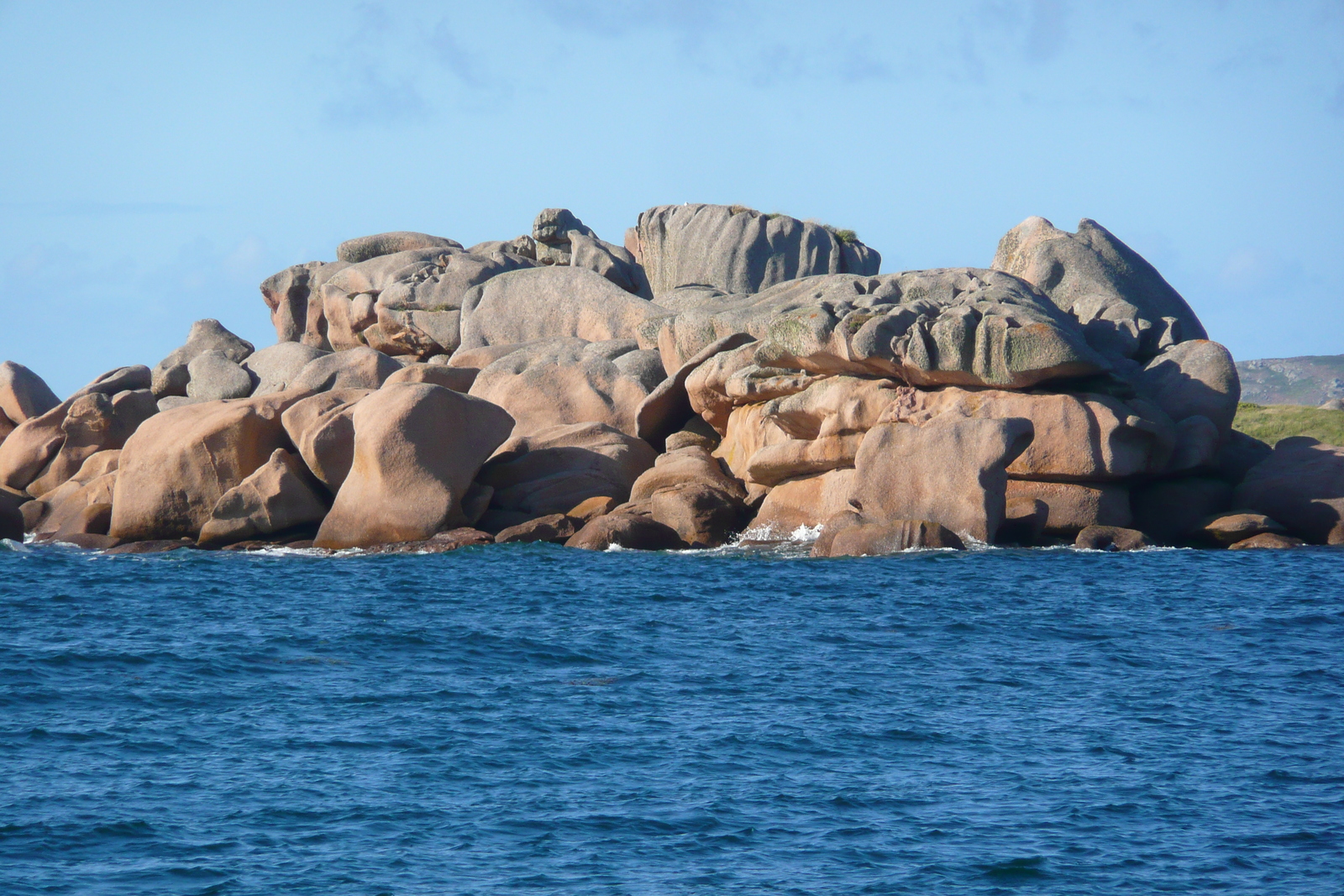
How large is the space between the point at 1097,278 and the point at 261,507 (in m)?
21.6

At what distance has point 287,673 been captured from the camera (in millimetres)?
16500

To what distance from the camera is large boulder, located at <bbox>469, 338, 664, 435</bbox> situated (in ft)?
117

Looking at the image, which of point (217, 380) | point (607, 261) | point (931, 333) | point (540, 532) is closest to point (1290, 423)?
point (931, 333)

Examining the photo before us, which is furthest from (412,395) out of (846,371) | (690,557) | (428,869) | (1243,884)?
(1243,884)

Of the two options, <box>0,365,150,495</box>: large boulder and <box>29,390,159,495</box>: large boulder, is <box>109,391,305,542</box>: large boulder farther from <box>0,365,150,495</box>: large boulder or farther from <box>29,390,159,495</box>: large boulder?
<box>0,365,150,495</box>: large boulder

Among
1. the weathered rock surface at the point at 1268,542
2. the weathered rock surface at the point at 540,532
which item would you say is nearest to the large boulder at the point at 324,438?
the weathered rock surface at the point at 540,532

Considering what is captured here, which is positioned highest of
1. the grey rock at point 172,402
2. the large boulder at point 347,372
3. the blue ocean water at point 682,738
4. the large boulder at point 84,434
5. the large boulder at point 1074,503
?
the large boulder at point 347,372

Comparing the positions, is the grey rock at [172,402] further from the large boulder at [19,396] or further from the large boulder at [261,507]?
the large boulder at [261,507]

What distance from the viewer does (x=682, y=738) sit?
13.3 meters

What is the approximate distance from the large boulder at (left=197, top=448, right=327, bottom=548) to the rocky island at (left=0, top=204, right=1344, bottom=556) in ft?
0.17

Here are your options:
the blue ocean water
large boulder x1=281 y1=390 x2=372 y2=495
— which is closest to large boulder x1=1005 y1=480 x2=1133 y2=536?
the blue ocean water

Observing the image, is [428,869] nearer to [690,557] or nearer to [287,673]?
[287,673]

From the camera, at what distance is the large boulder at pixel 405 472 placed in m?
28.9

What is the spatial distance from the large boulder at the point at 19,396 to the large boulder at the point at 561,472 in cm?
1864
